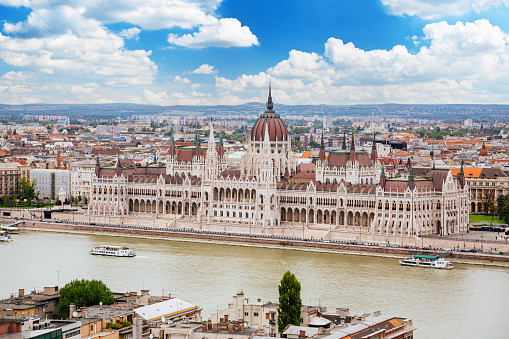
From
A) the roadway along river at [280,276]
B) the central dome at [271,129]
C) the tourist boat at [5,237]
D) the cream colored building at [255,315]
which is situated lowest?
the roadway along river at [280,276]

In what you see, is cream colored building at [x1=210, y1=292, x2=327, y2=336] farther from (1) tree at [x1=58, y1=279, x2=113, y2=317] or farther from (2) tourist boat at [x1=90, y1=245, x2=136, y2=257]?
(2) tourist boat at [x1=90, y1=245, x2=136, y2=257]

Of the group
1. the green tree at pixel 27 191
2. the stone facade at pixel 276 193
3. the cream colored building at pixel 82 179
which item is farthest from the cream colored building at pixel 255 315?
the cream colored building at pixel 82 179

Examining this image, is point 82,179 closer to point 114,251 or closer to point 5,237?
point 5,237

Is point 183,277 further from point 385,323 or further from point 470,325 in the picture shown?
point 385,323

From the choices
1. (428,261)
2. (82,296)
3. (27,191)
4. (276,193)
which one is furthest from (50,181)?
(82,296)

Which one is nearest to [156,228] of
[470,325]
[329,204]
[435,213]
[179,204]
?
[179,204]

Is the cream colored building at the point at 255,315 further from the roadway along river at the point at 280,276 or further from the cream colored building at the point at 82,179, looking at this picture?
the cream colored building at the point at 82,179
